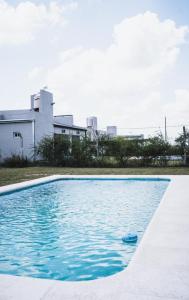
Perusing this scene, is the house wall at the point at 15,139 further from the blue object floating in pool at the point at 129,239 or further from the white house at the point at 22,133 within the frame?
the blue object floating in pool at the point at 129,239

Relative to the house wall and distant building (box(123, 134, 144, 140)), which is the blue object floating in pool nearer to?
distant building (box(123, 134, 144, 140))

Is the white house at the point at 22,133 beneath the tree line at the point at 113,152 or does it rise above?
above

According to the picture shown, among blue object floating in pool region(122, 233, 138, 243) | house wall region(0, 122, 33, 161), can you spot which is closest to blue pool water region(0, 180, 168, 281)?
blue object floating in pool region(122, 233, 138, 243)

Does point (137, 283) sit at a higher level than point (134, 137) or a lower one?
lower

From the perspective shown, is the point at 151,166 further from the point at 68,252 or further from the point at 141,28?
the point at 68,252

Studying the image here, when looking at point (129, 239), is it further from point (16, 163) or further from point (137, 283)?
point (16, 163)

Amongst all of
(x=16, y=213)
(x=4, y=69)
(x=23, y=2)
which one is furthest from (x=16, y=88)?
(x=16, y=213)

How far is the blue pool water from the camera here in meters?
3.40

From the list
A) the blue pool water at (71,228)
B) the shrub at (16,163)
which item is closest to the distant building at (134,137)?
the shrub at (16,163)

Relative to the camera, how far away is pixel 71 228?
4977mm

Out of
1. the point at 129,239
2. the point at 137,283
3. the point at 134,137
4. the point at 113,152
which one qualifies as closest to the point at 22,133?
the point at 113,152

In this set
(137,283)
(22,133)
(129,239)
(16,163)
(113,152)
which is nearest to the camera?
(137,283)

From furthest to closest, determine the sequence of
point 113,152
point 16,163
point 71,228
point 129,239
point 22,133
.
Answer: point 22,133 → point 16,163 → point 113,152 → point 71,228 → point 129,239

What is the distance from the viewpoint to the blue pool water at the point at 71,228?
3402mm
